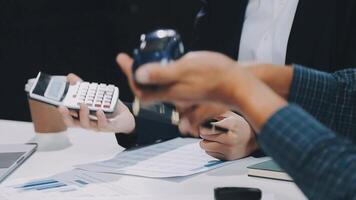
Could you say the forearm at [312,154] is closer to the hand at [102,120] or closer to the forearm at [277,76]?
the forearm at [277,76]

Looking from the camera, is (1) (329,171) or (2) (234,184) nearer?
(1) (329,171)

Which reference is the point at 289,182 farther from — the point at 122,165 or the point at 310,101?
the point at 122,165

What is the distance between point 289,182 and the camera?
1.02 metres

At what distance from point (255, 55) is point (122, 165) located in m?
0.75

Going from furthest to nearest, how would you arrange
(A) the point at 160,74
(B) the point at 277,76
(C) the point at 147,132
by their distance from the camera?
(C) the point at 147,132
(B) the point at 277,76
(A) the point at 160,74

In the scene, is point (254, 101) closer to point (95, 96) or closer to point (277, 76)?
point (277, 76)

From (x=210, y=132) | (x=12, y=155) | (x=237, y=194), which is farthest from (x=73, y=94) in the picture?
(x=237, y=194)

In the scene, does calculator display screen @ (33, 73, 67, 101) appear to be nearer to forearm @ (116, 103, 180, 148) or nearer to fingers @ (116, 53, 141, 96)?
forearm @ (116, 103, 180, 148)

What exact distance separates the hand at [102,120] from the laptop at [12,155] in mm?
111

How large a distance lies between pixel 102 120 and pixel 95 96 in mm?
55

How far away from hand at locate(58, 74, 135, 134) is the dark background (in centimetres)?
107

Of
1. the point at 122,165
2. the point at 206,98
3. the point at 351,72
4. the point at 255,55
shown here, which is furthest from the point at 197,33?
the point at 206,98

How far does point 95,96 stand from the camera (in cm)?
120

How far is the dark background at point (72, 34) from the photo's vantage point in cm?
233
